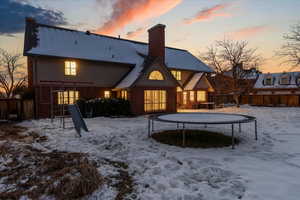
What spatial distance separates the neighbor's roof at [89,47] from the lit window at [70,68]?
0.70 metres

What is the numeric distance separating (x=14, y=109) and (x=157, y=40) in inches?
527

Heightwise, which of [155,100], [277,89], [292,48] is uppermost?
[292,48]

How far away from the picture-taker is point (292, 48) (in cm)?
1697

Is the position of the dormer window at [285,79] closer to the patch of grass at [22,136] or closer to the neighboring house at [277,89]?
the neighboring house at [277,89]

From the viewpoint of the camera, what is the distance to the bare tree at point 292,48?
54.9 feet

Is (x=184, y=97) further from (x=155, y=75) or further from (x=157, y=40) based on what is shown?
(x=157, y=40)

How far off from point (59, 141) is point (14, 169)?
8.10 feet

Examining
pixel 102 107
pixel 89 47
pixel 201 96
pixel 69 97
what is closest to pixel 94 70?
pixel 89 47

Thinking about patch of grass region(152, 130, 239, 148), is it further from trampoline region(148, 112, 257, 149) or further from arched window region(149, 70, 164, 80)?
arched window region(149, 70, 164, 80)

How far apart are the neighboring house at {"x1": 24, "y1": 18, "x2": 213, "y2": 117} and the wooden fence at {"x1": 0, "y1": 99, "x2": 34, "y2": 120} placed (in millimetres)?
779

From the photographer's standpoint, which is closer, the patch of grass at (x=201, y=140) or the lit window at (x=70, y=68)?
the patch of grass at (x=201, y=140)

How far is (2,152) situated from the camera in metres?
5.04

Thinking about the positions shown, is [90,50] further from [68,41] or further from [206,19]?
[206,19]

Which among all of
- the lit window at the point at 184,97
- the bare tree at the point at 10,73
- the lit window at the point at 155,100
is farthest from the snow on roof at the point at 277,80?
the bare tree at the point at 10,73
